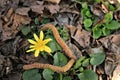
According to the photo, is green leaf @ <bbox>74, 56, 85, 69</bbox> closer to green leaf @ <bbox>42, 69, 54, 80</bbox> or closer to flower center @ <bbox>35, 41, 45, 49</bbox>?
green leaf @ <bbox>42, 69, 54, 80</bbox>

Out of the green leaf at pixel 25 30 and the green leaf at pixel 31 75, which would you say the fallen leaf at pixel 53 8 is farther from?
the green leaf at pixel 31 75

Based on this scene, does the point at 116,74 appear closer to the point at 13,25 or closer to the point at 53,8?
the point at 53,8

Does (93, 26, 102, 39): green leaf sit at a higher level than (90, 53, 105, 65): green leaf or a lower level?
higher

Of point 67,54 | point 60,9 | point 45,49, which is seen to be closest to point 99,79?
point 67,54

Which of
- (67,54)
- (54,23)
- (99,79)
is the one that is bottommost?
(99,79)

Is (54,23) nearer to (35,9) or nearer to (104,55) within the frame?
(35,9)

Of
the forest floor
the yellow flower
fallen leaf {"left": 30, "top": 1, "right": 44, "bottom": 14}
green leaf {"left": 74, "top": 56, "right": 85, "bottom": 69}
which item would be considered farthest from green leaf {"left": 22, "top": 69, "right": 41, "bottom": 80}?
fallen leaf {"left": 30, "top": 1, "right": 44, "bottom": 14}

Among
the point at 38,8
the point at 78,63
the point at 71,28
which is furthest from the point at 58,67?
the point at 38,8
